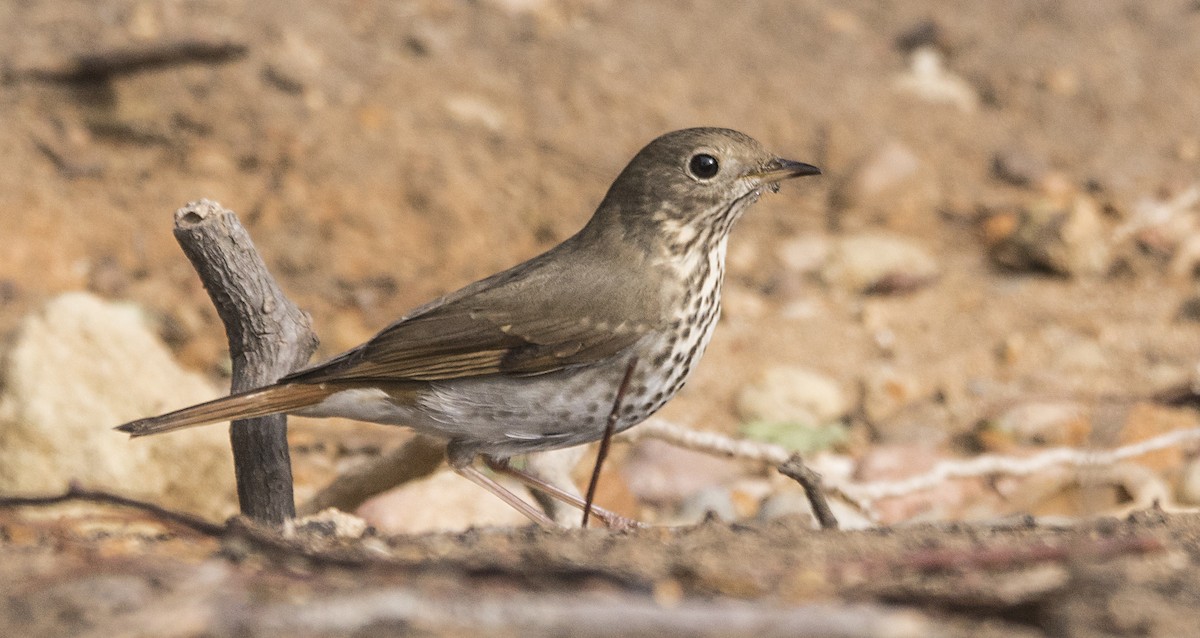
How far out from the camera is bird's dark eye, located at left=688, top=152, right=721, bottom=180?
4727 millimetres

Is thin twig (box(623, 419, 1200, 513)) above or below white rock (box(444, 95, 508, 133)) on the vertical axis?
below

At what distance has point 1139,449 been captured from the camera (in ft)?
16.8

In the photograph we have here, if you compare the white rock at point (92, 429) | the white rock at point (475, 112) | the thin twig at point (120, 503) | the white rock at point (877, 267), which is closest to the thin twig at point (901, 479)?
the white rock at point (92, 429)

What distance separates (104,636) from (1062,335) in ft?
18.9

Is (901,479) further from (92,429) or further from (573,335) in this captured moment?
(92,429)

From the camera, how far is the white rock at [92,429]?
5.28 m

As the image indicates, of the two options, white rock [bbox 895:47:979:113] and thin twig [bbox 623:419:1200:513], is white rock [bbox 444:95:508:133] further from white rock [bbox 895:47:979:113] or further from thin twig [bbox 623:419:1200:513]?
thin twig [bbox 623:419:1200:513]

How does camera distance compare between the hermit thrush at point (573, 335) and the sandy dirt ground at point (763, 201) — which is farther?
the sandy dirt ground at point (763, 201)

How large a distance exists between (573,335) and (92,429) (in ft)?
6.51

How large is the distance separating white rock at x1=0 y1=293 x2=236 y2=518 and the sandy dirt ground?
35 cm

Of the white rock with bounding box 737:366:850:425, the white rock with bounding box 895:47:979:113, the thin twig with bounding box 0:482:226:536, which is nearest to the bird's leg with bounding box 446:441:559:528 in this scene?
the thin twig with bounding box 0:482:226:536

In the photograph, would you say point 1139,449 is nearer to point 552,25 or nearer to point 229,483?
point 229,483

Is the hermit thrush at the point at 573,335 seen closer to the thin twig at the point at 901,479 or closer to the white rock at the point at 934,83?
the thin twig at the point at 901,479

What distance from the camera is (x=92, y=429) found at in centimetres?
538
